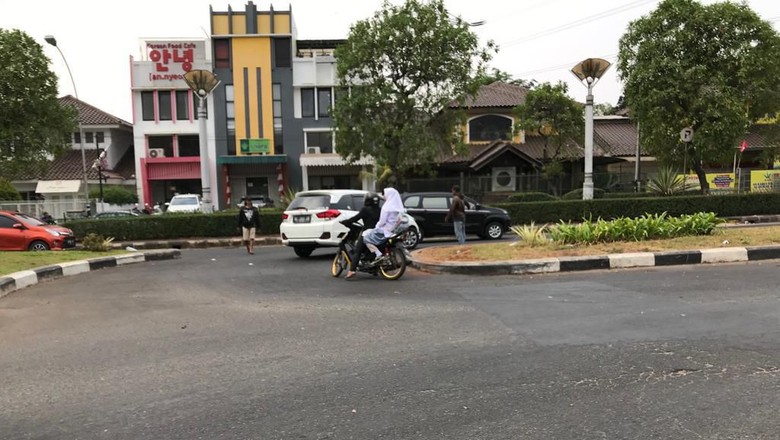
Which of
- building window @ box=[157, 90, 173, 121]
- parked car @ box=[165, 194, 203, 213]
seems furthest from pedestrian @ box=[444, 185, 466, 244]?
building window @ box=[157, 90, 173, 121]

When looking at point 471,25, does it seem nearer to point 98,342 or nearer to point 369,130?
point 369,130

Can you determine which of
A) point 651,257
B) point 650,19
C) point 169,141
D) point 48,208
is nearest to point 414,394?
point 651,257

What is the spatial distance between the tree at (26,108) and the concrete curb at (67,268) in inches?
507

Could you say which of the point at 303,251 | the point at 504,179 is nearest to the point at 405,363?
the point at 303,251

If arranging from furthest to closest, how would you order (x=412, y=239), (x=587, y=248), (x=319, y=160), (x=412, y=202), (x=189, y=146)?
1. (x=189, y=146)
2. (x=319, y=160)
3. (x=412, y=202)
4. (x=412, y=239)
5. (x=587, y=248)

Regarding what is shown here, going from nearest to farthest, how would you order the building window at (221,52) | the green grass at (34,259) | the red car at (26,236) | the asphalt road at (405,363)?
the asphalt road at (405,363), the green grass at (34,259), the red car at (26,236), the building window at (221,52)

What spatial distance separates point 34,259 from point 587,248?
11373mm

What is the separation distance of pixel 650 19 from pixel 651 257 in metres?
16.4

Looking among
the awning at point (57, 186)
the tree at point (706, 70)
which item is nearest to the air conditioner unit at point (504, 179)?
the tree at point (706, 70)

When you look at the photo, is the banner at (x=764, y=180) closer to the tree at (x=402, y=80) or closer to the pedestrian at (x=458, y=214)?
the tree at (x=402, y=80)

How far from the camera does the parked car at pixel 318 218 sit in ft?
41.3

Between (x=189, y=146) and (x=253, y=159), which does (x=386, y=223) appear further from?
(x=189, y=146)

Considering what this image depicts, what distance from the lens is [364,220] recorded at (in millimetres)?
9547

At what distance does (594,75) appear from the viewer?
57.6 ft
